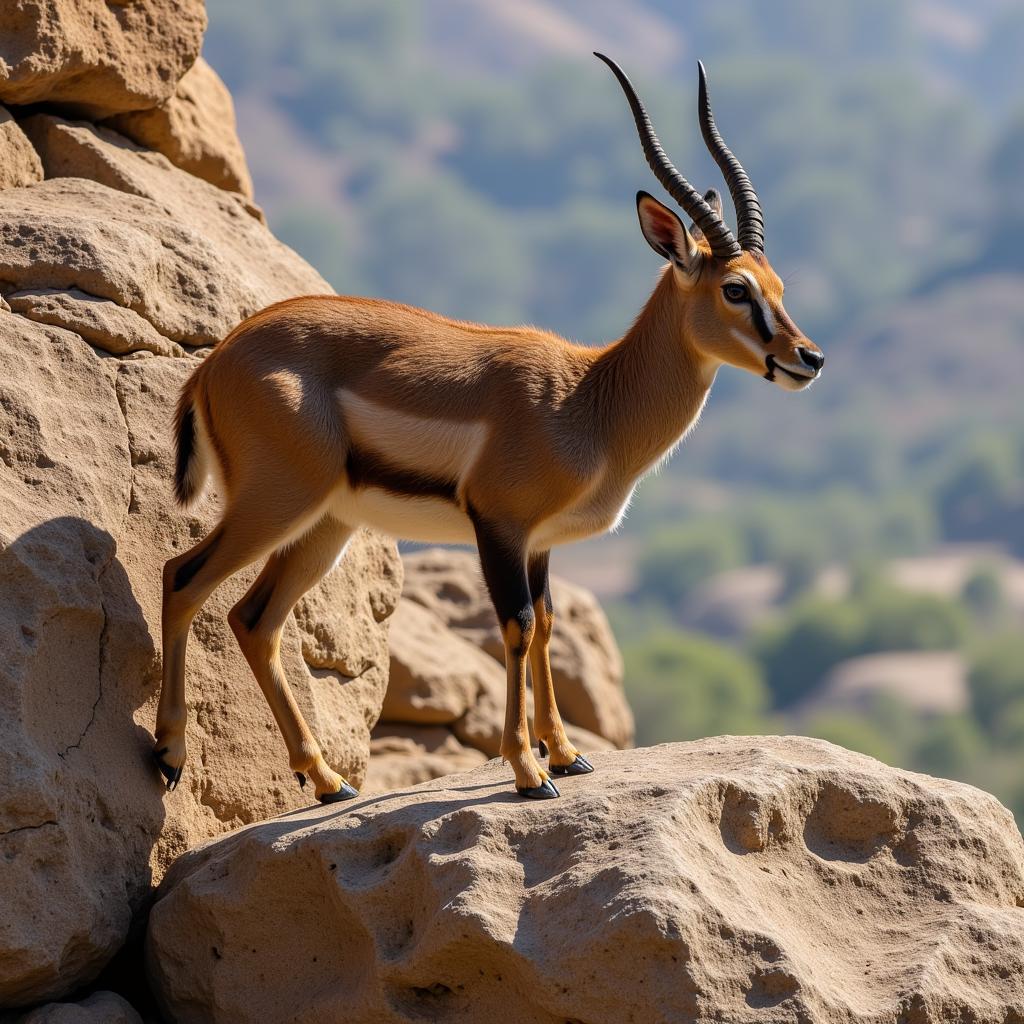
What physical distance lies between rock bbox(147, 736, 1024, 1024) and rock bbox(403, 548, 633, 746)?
6978 mm

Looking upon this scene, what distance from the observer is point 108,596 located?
910cm

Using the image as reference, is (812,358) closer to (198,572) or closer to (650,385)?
(650,385)

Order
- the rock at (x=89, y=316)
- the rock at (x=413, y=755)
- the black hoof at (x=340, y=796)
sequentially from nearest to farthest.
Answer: the black hoof at (x=340, y=796), the rock at (x=89, y=316), the rock at (x=413, y=755)

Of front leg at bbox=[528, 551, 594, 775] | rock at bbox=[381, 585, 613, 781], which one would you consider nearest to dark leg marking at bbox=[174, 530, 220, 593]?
front leg at bbox=[528, 551, 594, 775]

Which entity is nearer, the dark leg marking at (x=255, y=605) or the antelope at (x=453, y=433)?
the antelope at (x=453, y=433)

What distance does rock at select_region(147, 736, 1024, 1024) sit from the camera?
23.8ft

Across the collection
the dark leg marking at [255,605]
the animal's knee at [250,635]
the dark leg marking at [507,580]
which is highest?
the dark leg marking at [507,580]

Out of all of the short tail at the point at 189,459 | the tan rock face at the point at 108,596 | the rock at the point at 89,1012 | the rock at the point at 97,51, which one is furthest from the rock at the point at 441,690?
the rock at the point at 89,1012

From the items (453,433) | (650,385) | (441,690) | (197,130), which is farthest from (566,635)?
(453,433)

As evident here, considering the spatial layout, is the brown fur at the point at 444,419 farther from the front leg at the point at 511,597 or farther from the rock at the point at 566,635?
the rock at the point at 566,635

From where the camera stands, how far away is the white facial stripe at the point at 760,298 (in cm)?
936

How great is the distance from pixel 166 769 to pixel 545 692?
2166mm

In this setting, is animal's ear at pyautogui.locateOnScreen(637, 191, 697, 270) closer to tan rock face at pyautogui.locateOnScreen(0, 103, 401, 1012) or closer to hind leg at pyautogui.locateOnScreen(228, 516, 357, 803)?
hind leg at pyautogui.locateOnScreen(228, 516, 357, 803)

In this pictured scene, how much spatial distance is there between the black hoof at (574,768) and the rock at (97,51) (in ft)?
18.7
